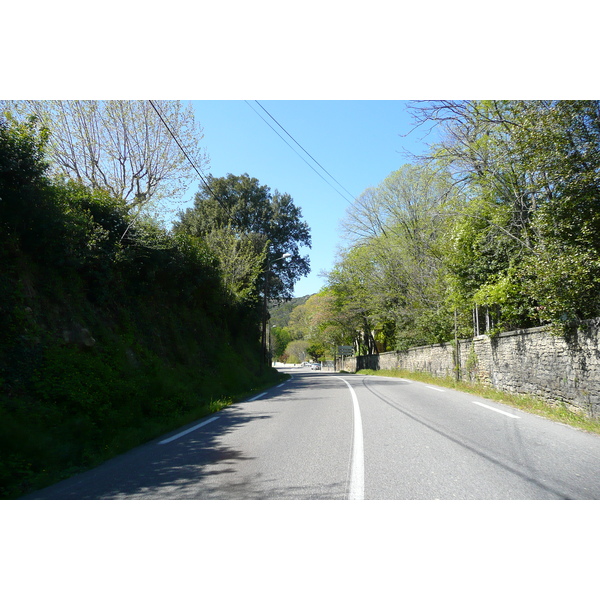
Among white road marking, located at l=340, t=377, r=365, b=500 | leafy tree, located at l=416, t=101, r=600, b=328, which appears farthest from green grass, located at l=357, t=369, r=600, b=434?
white road marking, located at l=340, t=377, r=365, b=500

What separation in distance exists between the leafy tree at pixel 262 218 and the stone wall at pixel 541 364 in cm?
1913

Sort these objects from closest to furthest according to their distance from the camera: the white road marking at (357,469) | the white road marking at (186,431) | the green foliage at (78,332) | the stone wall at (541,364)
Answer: the white road marking at (357,469)
the green foliage at (78,332)
the white road marking at (186,431)
the stone wall at (541,364)

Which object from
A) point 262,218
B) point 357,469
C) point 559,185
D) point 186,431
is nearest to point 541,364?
point 559,185

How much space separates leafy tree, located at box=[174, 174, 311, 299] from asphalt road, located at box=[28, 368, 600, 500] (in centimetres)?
2524

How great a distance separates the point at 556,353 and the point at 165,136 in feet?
49.3

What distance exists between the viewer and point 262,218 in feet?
119

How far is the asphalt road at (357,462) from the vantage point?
410cm

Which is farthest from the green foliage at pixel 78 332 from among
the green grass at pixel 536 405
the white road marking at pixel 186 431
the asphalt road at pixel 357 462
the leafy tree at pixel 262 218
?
the leafy tree at pixel 262 218

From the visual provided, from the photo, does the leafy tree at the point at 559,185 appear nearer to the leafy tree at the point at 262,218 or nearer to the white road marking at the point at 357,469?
the white road marking at the point at 357,469

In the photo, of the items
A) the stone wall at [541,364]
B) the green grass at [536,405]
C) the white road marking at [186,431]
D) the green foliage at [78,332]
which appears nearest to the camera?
the green foliage at [78,332]

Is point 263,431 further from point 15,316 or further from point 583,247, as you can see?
point 583,247

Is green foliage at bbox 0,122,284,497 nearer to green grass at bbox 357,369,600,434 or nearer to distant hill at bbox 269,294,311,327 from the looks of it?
green grass at bbox 357,369,600,434

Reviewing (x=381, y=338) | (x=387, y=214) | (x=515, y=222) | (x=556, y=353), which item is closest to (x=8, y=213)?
(x=556, y=353)

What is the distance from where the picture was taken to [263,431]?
733cm
